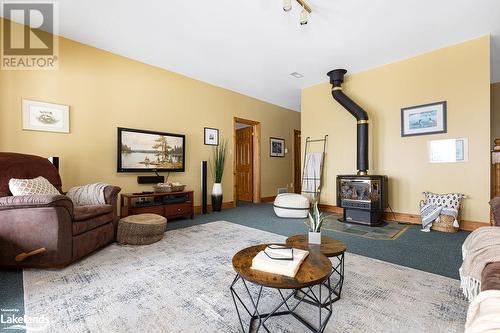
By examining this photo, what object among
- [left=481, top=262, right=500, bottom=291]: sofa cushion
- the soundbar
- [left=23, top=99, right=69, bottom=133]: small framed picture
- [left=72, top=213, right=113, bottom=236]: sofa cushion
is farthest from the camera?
the soundbar

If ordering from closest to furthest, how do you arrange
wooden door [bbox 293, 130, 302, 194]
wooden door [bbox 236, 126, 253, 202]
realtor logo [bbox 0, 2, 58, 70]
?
realtor logo [bbox 0, 2, 58, 70] < wooden door [bbox 236, 126, 253, 202] < wooden door [bbox 293, 130, 302, 194]

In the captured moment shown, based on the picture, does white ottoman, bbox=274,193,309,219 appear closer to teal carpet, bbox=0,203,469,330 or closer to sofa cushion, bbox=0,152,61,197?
teal carpet, bbox=0,203,469,330

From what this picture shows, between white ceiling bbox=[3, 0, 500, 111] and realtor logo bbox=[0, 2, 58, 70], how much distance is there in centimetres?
21

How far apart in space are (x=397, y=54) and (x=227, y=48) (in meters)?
2.83

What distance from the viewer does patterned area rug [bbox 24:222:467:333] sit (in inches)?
53.1

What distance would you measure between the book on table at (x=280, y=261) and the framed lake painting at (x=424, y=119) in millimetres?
3741

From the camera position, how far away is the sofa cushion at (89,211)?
2266 mm

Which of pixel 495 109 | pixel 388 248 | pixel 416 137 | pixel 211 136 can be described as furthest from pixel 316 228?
pixel 495 109

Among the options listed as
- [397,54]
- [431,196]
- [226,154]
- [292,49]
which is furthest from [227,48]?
[431,196]

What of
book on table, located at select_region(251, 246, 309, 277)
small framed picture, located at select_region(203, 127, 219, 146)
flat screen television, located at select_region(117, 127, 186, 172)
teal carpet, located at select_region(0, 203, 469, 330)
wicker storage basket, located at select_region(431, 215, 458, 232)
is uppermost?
small framed picture, located at select_region(203, 127, 219, 146)

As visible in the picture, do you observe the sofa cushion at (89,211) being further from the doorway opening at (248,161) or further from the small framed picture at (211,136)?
the doorway opening at (248,161)

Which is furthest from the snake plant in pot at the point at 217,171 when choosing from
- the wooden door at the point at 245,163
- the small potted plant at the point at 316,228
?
the small potted plant at the point at 316,228

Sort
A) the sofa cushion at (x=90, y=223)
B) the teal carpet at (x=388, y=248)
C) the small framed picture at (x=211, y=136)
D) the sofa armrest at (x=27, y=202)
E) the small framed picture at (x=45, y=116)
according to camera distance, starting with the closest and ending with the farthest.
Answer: the teal carpet at (x=388, y=248)
the sofa armrest at (x=27, y=202)
the sofa cushion at (x=90, y=223)
the small framed picture at (x=45, y=116)
the small framed picture at (x=211, y=136)

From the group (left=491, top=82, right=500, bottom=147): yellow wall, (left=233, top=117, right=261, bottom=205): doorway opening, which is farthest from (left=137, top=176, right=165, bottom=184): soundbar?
(left=491, top=82, right=500, bottom=147): yellow wall
